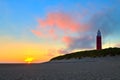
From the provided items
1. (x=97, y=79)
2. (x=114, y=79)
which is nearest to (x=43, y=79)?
(x=97, y=79)

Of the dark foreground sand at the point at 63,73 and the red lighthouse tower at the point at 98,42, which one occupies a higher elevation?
the red lighthouse tower at the point at 98,42

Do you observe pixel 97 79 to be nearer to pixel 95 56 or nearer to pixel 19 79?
pixel 19 79

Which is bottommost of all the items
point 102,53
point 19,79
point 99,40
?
point 19,79

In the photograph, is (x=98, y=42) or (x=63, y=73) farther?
(x=98, y=42)

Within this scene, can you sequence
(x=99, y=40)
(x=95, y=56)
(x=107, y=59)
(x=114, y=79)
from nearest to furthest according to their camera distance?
(x=114, y=79)
(x=107, y=59)
(x=95, y=56)
(x=99, y=40)

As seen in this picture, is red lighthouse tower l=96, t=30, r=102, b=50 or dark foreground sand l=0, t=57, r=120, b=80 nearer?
dark foreground sand l=0, t=57, r=120, b=80

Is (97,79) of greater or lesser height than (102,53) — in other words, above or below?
below

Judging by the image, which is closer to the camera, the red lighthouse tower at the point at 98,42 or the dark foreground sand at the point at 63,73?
the dark foreground sand at the point at 63,73

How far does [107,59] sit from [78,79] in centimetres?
2842

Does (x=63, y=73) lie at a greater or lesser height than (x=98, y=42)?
lesser

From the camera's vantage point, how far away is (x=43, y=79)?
1460cm

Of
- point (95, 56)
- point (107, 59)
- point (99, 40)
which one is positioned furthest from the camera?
point (99, 40)

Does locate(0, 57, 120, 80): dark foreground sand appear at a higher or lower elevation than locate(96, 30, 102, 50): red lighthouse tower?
lower

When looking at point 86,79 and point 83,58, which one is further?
point 83,58
